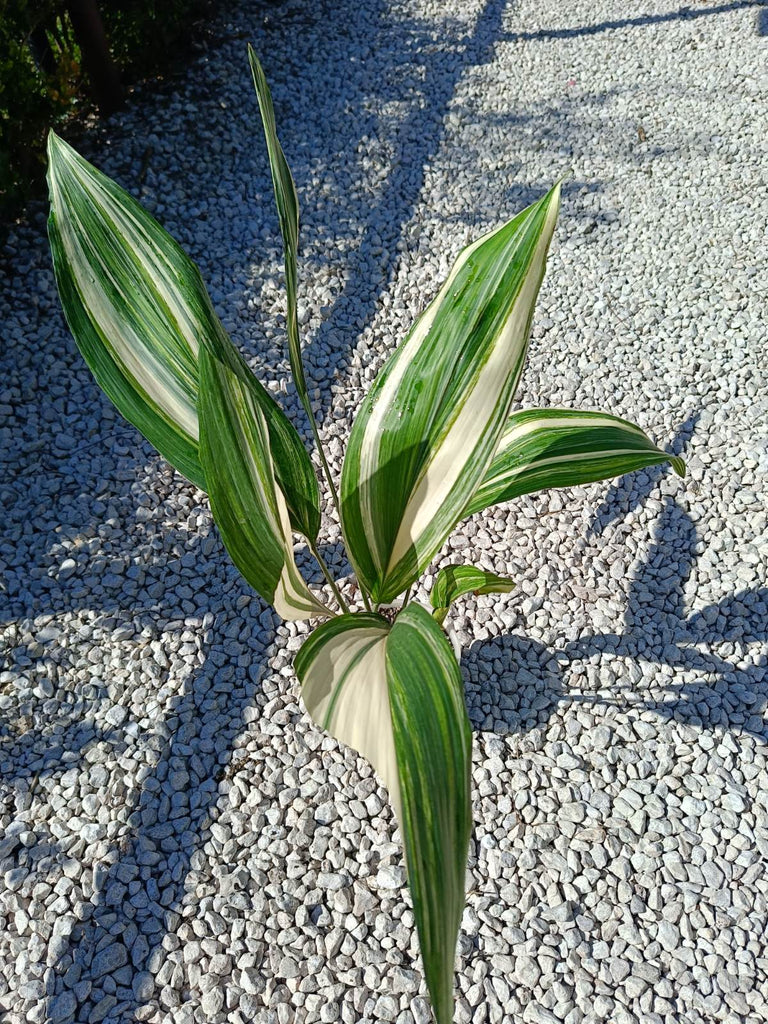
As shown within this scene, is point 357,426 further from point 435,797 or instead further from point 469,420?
point 435,797

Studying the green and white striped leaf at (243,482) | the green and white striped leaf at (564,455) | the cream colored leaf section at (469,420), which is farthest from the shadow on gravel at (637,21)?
the green and white striped leaf at (243,482)

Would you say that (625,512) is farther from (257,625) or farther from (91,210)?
(91,210)

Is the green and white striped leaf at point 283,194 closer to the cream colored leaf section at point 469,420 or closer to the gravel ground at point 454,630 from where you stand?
the cream colored leaf section at point 469,420

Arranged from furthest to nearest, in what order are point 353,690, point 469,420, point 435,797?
point 469,420 < point 353,690 < point 435,797

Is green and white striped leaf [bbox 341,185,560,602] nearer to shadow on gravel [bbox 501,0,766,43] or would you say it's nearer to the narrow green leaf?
the narrow green leaf

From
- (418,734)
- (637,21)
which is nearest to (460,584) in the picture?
(418,734)

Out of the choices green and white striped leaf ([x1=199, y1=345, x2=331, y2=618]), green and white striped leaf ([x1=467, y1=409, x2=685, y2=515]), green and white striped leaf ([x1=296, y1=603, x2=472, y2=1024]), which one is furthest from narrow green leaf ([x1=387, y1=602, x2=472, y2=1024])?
green and white striped leaf ([x1=467, y1=409, x2=685, y2=515])
